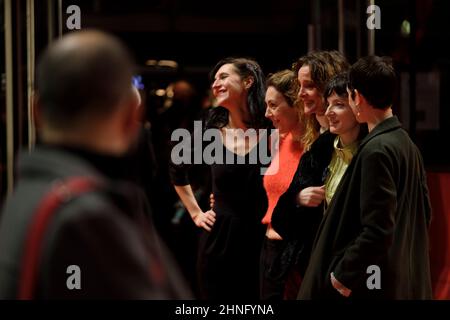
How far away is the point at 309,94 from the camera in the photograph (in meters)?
3.15

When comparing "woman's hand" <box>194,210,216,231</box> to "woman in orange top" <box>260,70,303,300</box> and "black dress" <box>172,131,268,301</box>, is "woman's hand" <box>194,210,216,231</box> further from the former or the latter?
"woman in orange top" <box>260,70,303,300</box>

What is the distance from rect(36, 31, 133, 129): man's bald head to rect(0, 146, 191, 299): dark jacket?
0.23ft

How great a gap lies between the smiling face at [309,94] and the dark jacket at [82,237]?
172 centimetres

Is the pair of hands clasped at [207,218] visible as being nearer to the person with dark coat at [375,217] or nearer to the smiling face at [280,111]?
the smiling face at [280,111]

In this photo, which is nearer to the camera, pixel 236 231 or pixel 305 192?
pixel 305 192

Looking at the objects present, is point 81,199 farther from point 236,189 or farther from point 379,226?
point 236,189

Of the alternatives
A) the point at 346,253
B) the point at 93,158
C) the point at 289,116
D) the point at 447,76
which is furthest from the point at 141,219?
the point at 447,76

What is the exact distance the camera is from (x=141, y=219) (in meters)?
1.55

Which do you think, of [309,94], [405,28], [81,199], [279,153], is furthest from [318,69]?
[81,199]

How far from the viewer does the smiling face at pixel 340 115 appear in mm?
2939

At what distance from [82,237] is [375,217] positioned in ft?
4.65

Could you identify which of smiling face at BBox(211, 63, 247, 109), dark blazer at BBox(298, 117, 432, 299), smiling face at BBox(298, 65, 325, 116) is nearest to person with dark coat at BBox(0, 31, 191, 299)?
dark blazer at BBox(298, 117, 432, 299)

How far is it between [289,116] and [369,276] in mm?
764

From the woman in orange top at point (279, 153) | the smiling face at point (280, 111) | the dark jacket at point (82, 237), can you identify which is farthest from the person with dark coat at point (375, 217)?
the dark jacket at point (82, 237)
